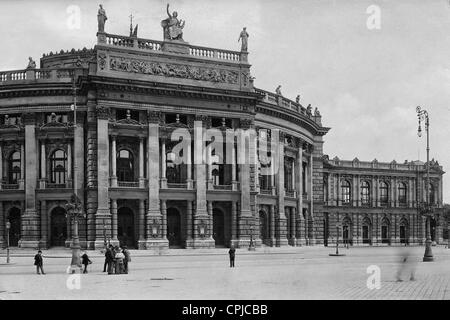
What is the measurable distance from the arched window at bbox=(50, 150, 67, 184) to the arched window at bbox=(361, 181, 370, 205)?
52542 mm

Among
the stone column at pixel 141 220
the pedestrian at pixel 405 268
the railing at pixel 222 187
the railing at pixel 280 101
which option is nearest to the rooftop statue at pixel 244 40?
the railing at pixel 280 101

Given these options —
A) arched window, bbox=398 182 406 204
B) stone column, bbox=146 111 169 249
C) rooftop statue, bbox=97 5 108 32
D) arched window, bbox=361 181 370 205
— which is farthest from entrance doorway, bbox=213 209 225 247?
arched window, bbox=398 182 406 204

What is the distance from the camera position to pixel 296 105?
75000 millimetres

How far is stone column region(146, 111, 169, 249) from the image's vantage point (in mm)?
57500

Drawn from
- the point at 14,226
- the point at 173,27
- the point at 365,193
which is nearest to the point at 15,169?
the point at 14,226

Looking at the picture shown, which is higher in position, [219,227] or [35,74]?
[35,74]

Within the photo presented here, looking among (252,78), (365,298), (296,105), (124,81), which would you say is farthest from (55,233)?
(365,298)

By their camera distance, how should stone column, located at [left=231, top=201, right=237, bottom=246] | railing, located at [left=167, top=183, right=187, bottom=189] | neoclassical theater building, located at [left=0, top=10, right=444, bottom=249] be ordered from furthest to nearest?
1. stone column, located at [left=231, top=201, right=237, bottom=246]
2. railing, located at [left=167, top=183, right=187, bottom=189]
3. neoclassical theater building, located at [left=0, top=10, right=444, bottom=249]

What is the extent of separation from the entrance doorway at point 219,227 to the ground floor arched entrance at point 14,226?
700 inches

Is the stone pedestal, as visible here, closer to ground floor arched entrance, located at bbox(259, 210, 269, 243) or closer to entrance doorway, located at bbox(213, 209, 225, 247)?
entrance doorway, located at bbox(213, 209, 225, 247)

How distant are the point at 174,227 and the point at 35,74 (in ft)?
61.4

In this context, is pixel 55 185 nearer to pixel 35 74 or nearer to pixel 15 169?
pixel 15 169

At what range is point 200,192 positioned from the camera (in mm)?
59844

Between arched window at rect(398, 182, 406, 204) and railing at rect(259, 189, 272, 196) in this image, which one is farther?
arched window at rect(398, 182, 406, 204)
